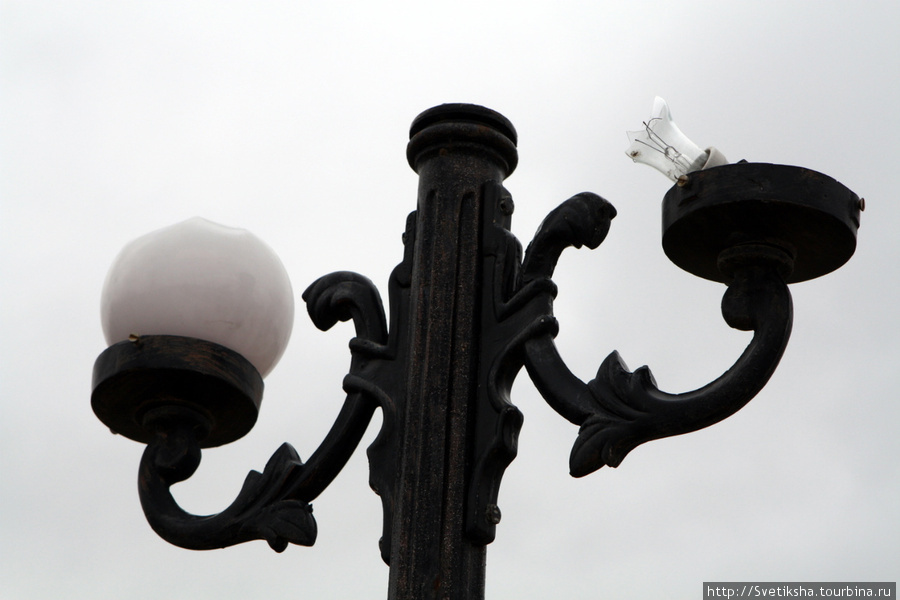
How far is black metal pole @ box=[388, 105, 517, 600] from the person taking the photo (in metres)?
2.14

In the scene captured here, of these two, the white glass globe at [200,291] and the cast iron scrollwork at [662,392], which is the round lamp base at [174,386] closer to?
the white glass globe at [200,291]

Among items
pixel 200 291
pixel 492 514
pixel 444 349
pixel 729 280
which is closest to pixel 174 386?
pixel 200 291

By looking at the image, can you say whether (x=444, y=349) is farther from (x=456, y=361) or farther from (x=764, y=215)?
(x=764, y=215)

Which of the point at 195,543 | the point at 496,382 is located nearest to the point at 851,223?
the point at 496,382

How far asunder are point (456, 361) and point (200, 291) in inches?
25.7

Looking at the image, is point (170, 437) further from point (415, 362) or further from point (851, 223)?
point (851, 223)

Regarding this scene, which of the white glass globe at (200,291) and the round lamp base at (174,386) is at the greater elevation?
the white glass globe at (200,291)

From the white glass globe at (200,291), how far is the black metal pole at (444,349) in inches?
16.2

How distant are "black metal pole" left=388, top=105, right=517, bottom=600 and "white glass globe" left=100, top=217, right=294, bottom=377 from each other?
0.41 m

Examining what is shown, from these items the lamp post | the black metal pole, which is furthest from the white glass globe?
the black metal pole

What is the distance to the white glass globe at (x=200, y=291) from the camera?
2602mm

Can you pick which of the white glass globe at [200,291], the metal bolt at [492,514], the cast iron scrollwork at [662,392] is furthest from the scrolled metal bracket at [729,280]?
the white glass globe at [200,291]

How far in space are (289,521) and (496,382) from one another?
53cm

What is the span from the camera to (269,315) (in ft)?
8.82
